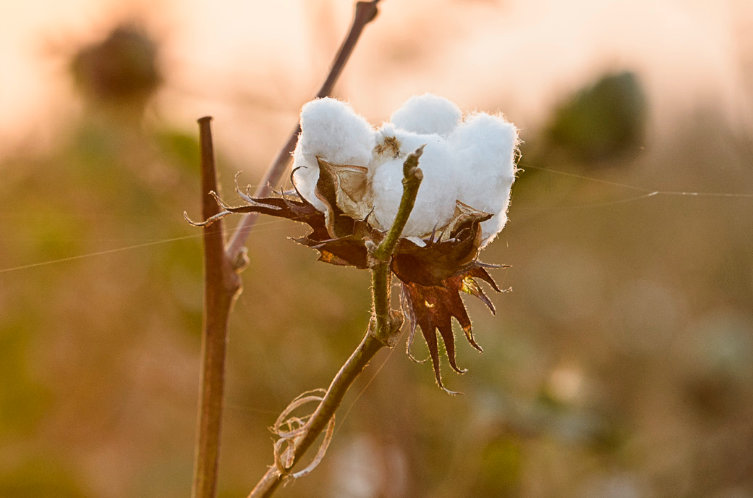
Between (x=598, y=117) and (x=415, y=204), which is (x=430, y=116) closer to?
→ (x=415, y=204)

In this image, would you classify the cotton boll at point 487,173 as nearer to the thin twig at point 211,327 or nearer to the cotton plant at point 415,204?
the cotton plant at point 415,204

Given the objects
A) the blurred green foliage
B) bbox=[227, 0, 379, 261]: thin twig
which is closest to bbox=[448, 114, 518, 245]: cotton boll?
bbox=[227, 0, 379, 261]: thin twig

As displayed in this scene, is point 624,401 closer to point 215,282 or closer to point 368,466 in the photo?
point 368,466

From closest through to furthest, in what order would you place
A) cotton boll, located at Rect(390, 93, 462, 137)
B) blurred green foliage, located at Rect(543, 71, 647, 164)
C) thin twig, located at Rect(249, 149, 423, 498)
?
thin twig, located at Rect(249, 149, 423, 498), cotton boll, located at Rect(390, 93, 462, 137), blurred green foliage, located at Rect(543, 71, 647, 164)

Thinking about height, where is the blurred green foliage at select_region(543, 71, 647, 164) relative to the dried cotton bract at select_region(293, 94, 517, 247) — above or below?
below

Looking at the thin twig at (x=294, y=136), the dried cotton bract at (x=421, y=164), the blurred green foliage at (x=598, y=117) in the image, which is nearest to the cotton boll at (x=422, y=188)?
the dried cotton bract at (x=421, y=164)

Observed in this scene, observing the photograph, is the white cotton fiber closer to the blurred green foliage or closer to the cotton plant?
the cotton plant

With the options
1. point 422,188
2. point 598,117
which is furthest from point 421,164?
point 598,117
